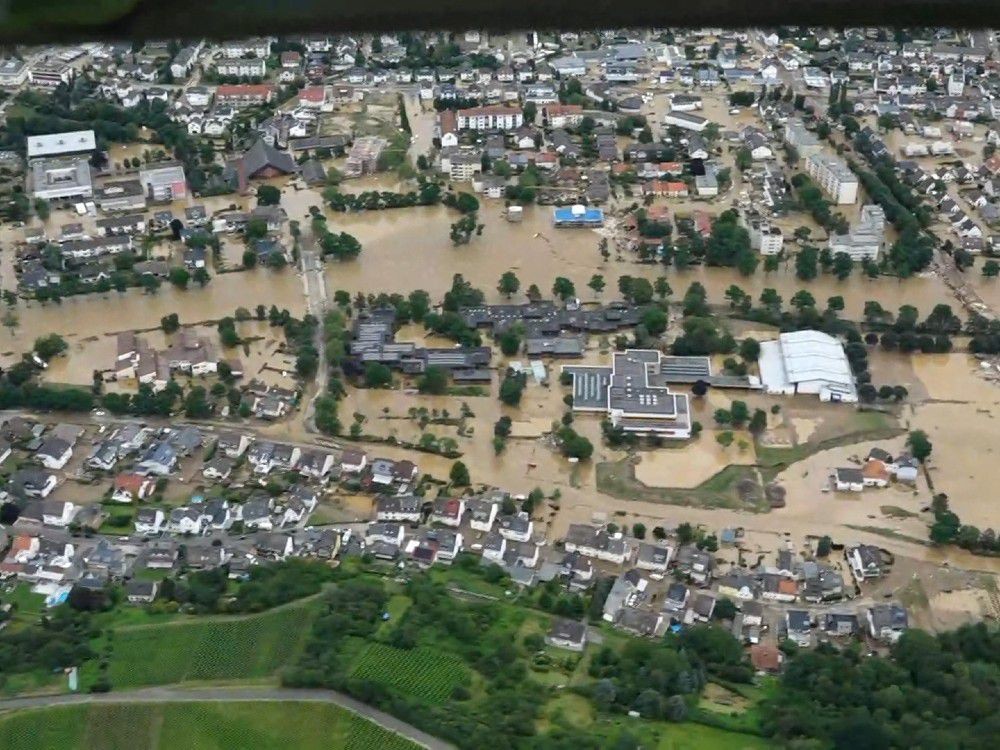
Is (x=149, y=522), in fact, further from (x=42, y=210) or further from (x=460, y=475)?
(x=42, y=210)

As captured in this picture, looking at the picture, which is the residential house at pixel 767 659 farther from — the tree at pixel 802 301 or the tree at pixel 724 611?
the tree at pixel 802 301

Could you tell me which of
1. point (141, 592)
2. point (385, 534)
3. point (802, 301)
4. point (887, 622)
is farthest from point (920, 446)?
point (141, 592)

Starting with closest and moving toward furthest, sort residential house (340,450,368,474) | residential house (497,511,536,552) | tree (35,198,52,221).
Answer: residential house (497,511,536,552) < residential house (340,450,368,474) < tree (35,198,52,221)

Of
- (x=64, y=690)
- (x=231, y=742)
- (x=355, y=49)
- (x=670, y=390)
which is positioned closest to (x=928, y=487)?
(x=670, y=390)

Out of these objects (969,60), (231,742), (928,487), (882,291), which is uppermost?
(969,60)

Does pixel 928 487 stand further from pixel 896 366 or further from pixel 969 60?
pixel 969 60

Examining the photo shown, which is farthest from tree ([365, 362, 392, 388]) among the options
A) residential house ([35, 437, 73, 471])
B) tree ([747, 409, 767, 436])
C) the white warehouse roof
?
the white warehouse roof

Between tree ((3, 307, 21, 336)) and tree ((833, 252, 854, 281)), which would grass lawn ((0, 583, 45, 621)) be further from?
tree ((833, 252, 854, 281))

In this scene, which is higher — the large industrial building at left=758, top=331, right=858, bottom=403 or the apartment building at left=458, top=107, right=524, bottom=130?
the apartment building at left=458, top=107, right=524, bottom=130
